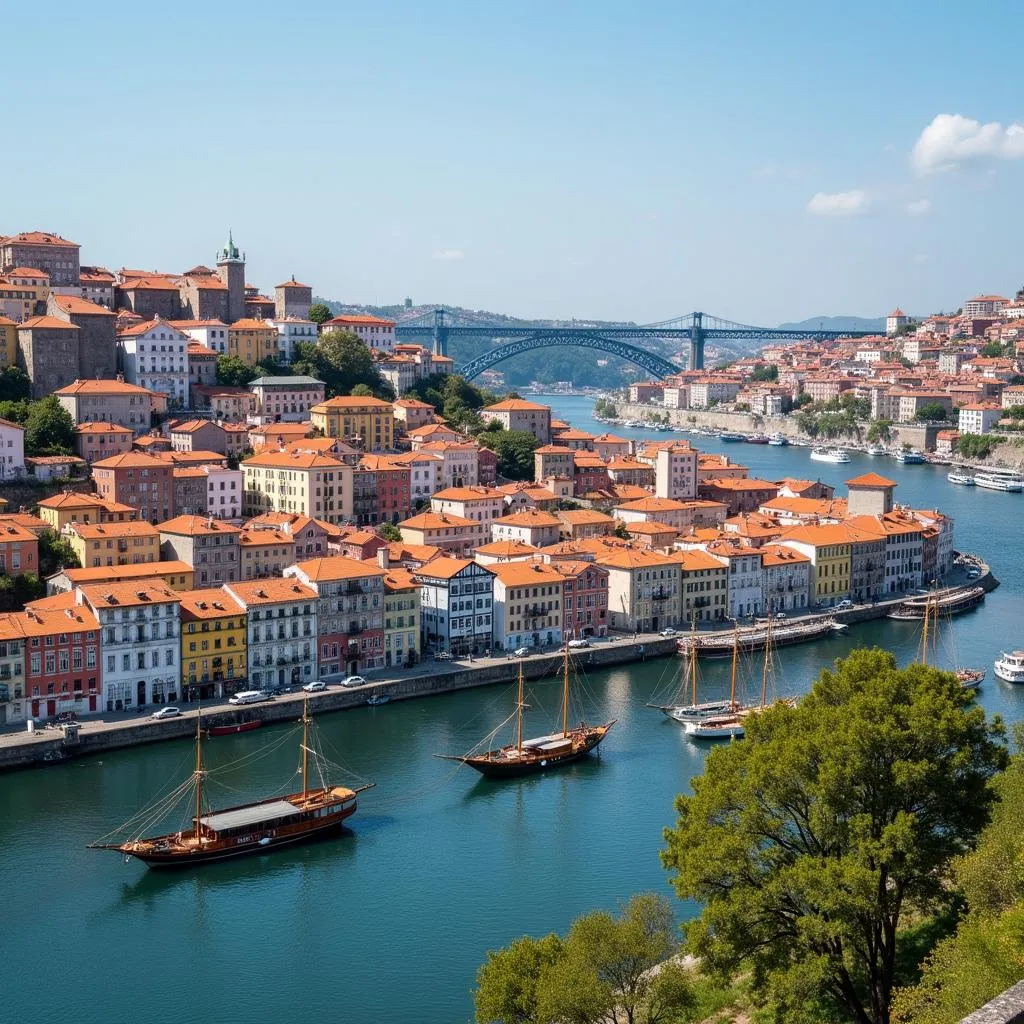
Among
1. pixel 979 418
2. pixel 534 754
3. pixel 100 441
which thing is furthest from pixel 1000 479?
pixel 534 754

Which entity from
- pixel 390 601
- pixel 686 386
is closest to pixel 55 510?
pixel 390 601

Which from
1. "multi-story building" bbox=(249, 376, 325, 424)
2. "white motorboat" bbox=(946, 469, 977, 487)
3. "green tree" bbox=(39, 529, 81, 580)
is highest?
"multi-story building" bbox=(249, 376, 325, 424)

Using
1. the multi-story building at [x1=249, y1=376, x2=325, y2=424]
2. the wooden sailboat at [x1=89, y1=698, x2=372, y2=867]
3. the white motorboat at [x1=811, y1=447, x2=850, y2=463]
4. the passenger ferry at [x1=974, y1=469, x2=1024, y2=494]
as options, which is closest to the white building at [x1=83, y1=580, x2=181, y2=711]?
the wooden sailboat at [x1=89, y1=698, x2=372, y2=867]

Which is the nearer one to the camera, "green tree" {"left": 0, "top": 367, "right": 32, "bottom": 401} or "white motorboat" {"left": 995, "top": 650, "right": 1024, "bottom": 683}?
"white motorboat" {"left": 995, "top": 650, "right": 1024, "bottom": 683}

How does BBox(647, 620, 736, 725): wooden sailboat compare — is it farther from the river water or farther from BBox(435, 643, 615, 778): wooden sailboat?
BBox(435, 643, 615, 778): wooden sailboat

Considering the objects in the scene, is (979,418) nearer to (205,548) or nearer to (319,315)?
(319,315)

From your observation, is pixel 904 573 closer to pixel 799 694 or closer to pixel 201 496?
pixel 799 694

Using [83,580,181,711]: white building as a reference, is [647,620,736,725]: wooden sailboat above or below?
below
